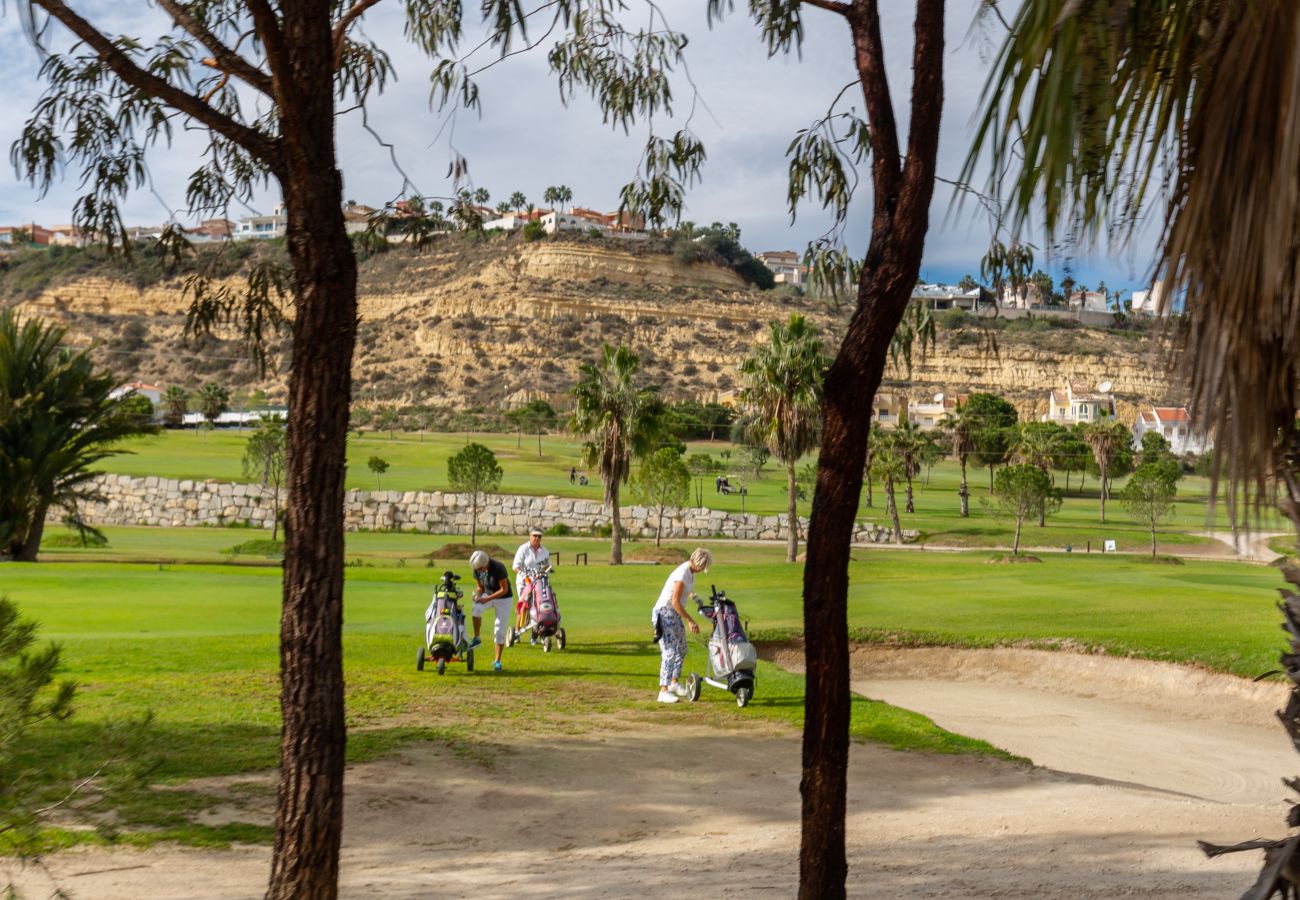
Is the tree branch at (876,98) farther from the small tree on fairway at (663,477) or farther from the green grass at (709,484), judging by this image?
the green grass at (709,484)

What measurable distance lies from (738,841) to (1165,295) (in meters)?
6.20

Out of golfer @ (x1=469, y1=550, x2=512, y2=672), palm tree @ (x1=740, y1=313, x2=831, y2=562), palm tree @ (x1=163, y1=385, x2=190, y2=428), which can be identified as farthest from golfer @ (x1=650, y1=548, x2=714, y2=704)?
palm tree @ (x1=163, y1=385, x2=190, y2=428)

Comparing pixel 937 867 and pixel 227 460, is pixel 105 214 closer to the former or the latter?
pixel 937 867

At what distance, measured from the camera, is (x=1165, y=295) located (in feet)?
10.8

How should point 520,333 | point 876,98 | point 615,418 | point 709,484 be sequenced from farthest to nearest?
point 520,333
point 709,484
point 615,418
point 876,98

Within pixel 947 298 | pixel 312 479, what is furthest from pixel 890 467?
pixel 312 479

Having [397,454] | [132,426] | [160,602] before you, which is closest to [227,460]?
[397,454]

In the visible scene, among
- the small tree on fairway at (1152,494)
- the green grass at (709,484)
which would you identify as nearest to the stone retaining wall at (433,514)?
the green grass at (709,484)

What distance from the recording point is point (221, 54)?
627 cm

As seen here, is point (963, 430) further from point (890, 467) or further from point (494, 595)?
point (494, 595)

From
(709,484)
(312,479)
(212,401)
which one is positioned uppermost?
(212,401)

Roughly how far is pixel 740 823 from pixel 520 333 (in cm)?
12061

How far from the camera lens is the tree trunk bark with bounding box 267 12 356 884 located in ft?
18.2

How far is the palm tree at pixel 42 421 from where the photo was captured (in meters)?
27.7
